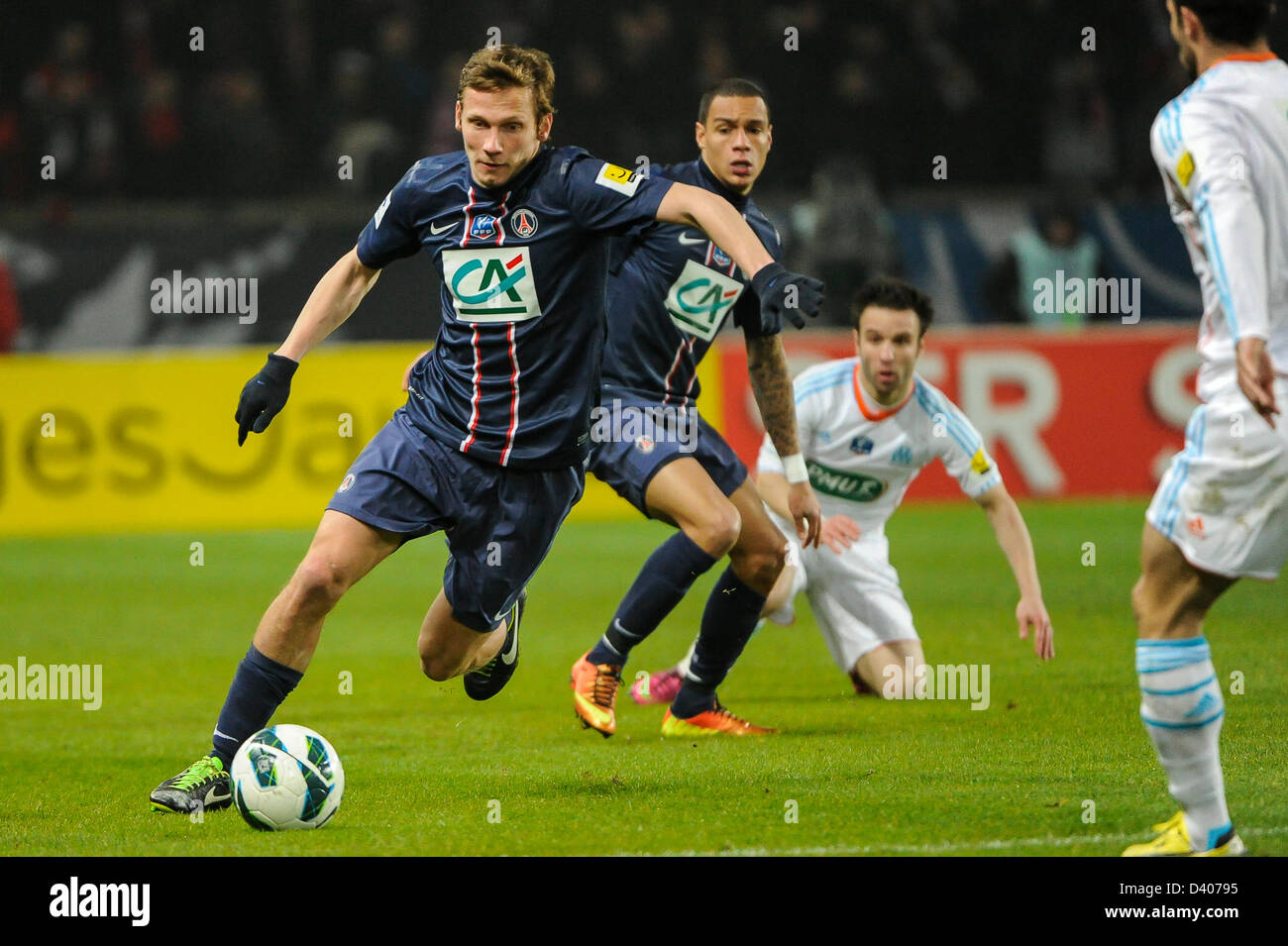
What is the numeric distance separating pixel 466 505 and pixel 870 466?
2.80 m

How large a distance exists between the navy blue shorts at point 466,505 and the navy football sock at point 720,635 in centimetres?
105

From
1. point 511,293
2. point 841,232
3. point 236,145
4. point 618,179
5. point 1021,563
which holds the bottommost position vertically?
point 1021,563

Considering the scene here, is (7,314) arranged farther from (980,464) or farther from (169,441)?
(980,464)

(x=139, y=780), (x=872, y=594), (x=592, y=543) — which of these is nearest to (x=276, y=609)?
(x=139, y=780)

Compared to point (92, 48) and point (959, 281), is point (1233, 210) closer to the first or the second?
point (959, 281)

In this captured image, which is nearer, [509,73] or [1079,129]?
[509,73]

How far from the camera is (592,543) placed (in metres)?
13.3

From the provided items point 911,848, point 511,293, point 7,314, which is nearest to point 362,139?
point 7,314

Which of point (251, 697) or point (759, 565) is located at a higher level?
point (759, 565)

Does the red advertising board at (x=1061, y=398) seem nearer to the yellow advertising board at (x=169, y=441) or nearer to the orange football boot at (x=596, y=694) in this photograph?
the yellow advertising board at (x=169, y=441)

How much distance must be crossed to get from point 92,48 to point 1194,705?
16.2 metres

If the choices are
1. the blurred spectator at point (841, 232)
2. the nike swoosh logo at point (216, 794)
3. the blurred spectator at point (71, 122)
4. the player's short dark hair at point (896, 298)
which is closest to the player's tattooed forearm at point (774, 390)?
the player's short dark hair at point (896, 298)

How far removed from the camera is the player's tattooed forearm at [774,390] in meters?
6.36

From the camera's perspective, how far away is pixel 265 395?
16.8ft
